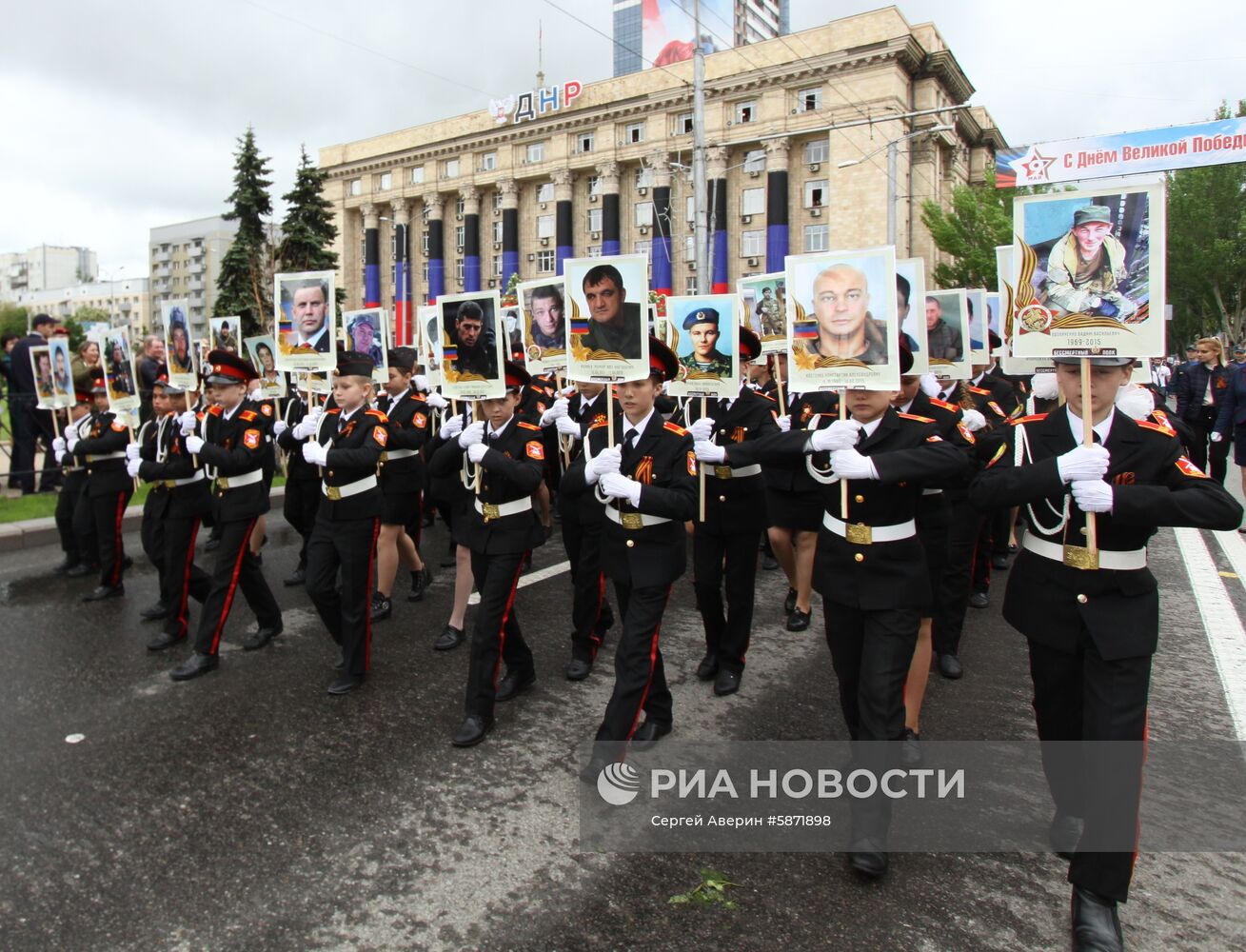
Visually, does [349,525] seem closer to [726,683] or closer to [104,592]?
[726,683]

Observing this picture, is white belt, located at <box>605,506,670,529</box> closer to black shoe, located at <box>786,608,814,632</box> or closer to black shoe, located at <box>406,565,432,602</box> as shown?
black shoe, located at <box>786,608,814,632</box>

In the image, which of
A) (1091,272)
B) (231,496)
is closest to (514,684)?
(231,496)

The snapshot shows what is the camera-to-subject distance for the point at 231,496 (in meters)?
5.90

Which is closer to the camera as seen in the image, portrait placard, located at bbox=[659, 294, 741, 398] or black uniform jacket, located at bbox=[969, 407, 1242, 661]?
black uniform jacket, located at bbox=[969, 407, 1242, 661]

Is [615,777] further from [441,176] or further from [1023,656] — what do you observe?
[441,176]

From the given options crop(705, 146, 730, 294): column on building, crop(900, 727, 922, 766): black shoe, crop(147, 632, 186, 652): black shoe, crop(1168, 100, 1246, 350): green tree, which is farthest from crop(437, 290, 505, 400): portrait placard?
crop(705, 146, 730, 294): column on building

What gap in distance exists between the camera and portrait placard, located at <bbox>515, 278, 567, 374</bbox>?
7062 millimetres

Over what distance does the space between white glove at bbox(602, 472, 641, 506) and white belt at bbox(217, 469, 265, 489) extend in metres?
2.94

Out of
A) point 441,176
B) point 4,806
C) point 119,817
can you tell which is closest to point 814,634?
point 119,817

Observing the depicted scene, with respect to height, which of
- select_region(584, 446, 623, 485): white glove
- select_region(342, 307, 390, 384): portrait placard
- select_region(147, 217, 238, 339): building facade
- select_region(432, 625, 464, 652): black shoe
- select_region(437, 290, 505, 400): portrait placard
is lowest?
select_region(432, 625, 464, 652): black shoe

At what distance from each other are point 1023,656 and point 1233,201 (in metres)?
37.6

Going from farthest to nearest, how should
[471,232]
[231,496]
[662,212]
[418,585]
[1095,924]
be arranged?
[471,232], [662,212], [418,585], [231,496], [1095,924]

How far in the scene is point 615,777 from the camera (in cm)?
403

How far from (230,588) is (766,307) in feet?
16.2
